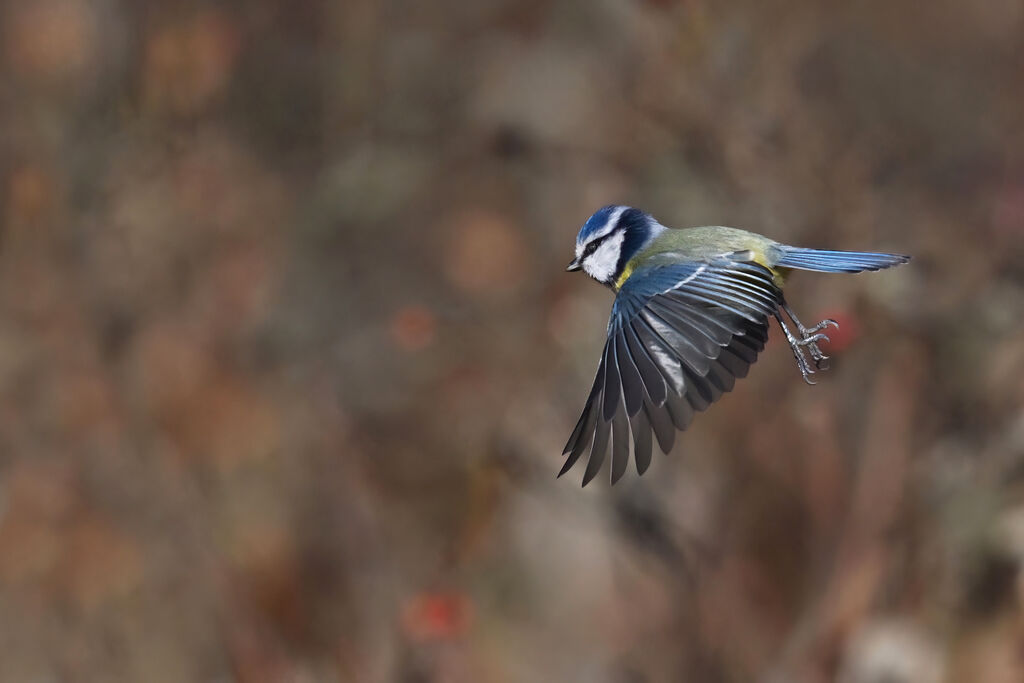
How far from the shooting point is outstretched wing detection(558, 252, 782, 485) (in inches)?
50.0

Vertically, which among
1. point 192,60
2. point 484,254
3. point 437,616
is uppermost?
point 192,60

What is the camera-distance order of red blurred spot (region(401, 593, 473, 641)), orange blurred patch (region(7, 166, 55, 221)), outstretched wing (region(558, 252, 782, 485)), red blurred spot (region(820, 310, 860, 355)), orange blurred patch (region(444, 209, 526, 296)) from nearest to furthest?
outstretched wing (region(558, 252, 782, 485))
red blurred spot (region(820, 310, 860, 355))
red blurred spot (region(401, 593, 473, 641))
orange blurred patch (region(444, 209, 526, 296))
orange blurred patch (region(7, 166, 55, 221))

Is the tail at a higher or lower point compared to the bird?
higher

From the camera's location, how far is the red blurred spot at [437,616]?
382cm

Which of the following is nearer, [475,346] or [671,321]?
[671,321]

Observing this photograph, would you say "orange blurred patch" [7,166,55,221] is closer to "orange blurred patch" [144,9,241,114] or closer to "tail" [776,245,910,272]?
"orange blurred patch" [144,9,241,114]

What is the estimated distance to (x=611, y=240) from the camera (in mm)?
1586

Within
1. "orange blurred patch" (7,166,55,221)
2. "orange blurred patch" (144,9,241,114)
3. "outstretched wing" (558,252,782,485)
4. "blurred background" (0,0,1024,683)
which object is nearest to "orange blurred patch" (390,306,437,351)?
"blurred background" (0,0,1024,683)

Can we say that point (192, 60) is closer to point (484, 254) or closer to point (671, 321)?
point (484, 254)

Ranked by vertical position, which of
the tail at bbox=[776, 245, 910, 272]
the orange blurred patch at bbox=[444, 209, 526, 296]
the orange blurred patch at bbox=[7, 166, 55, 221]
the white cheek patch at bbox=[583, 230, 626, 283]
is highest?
the tail at bbox=[776, 245, 910, 272]

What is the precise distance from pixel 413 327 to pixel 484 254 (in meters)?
0.33

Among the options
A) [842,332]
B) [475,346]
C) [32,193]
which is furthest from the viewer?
[32,193]

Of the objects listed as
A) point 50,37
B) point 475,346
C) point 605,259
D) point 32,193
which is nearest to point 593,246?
point 605,259

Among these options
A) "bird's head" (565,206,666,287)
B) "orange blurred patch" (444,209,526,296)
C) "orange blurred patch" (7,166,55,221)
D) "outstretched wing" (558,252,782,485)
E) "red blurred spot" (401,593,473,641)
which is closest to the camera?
"outstretched wing" (558,252,782,485)
